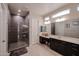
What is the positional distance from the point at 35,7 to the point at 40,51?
94cm

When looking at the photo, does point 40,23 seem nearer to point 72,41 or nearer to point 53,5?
point 53,5

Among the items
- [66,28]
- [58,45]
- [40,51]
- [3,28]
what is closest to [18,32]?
[3,28]

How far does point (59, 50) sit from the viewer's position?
1.83m

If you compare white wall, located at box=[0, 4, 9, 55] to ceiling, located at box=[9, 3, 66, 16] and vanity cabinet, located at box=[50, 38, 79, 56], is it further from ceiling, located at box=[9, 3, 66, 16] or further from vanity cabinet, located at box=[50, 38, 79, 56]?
vanity cabinet, located at box=[50, 38, 79, 56]

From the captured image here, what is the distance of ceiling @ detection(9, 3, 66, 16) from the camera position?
1616mm

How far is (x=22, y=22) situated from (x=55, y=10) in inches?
30.2

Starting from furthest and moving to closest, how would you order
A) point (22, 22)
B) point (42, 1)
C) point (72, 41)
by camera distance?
point (72, 41) < point (22, 22) < point (42, 1)

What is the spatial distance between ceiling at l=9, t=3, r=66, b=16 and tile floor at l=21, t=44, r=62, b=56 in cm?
76

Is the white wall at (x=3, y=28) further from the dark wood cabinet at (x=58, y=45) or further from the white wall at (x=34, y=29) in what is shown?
the dark wood cabinet at (x=58, y=45)

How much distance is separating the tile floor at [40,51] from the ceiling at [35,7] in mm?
760

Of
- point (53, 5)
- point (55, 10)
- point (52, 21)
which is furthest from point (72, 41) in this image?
point (53, 5)

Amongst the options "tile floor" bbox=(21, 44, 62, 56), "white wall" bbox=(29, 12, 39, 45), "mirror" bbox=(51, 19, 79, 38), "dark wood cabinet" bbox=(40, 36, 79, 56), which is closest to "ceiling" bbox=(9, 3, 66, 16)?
"white wall" bbox=(29, 12, 39, 45)

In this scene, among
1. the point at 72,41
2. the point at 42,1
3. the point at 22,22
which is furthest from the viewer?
the point at 72,41

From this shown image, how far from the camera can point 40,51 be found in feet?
5.72
